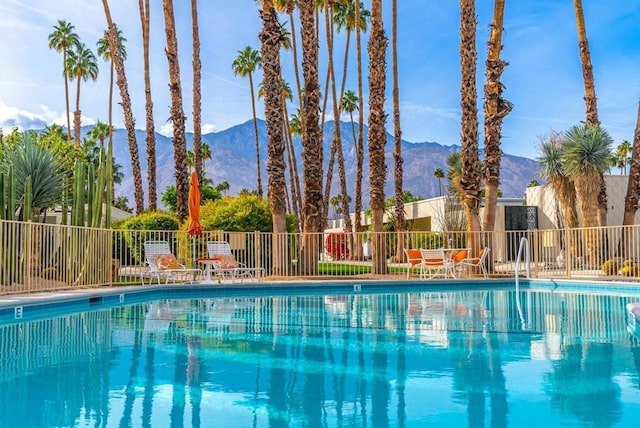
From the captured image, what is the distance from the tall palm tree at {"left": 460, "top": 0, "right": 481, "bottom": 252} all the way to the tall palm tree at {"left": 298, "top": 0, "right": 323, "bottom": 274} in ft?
13.5

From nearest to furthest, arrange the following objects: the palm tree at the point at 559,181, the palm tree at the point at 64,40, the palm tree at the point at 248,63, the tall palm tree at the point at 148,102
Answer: the palm tree at the point at 559,181
the tall palm tree at the point at 148,102
the palm tree at the point at 248,63
the palm tree at the point at 64,40

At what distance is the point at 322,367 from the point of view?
19.5 feet

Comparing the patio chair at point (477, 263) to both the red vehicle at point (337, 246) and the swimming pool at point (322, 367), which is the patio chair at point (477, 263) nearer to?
the red vehicle at point (337, 246)

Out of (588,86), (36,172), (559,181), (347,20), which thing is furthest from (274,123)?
(347,20)

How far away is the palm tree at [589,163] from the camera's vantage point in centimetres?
1972

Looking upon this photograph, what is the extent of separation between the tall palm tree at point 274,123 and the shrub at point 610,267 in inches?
326

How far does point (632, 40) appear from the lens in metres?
29.0

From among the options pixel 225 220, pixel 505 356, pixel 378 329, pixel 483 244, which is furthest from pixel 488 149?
pixel 505 356

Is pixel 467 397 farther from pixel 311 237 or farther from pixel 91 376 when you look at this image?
pixel 311 237

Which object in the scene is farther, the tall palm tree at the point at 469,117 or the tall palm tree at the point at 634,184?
the tall palm tree at the point at 634,184

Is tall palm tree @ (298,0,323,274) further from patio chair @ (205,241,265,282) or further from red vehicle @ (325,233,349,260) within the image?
patio chair @ (205,241,265,282)

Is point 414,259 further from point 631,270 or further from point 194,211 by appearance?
Result: point 194,211

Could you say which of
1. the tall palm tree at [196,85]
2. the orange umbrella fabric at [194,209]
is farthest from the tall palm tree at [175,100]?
the orange umbrella fabric at [194,209]

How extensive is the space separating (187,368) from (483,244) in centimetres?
1297
